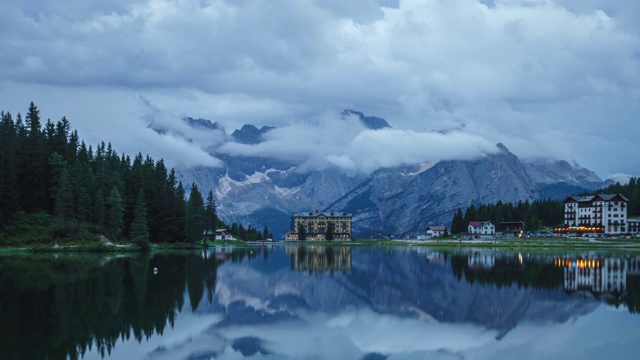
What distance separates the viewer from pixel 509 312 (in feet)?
137

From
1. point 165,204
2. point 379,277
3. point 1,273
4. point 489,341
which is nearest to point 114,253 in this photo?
point 165,204

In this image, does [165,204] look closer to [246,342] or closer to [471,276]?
[471,276]

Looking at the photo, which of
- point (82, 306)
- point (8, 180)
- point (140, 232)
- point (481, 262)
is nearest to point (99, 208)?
point (140, 232)

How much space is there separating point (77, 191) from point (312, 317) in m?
99.1

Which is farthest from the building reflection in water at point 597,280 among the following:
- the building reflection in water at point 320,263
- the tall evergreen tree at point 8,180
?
the tall evergreen tree at point 8,180

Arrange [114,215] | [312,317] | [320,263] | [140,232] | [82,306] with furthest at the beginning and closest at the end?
[114,215] < [140,232] < [320,263] < [82,306] < [312,317]

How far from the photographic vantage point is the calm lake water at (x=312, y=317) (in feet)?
97.4

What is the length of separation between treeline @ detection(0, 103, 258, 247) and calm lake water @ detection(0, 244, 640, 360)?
204 feet

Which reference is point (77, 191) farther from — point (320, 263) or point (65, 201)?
point (320, 263)

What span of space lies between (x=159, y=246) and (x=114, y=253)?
93.1 ft

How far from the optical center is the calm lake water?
97.4 feet

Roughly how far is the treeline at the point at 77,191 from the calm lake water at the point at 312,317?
62.1 metres

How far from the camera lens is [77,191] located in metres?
128

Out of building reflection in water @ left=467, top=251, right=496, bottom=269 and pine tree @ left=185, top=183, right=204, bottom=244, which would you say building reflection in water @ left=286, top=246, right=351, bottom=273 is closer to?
building reflection in water @ left=467, top=251, right=496, bottom=269
